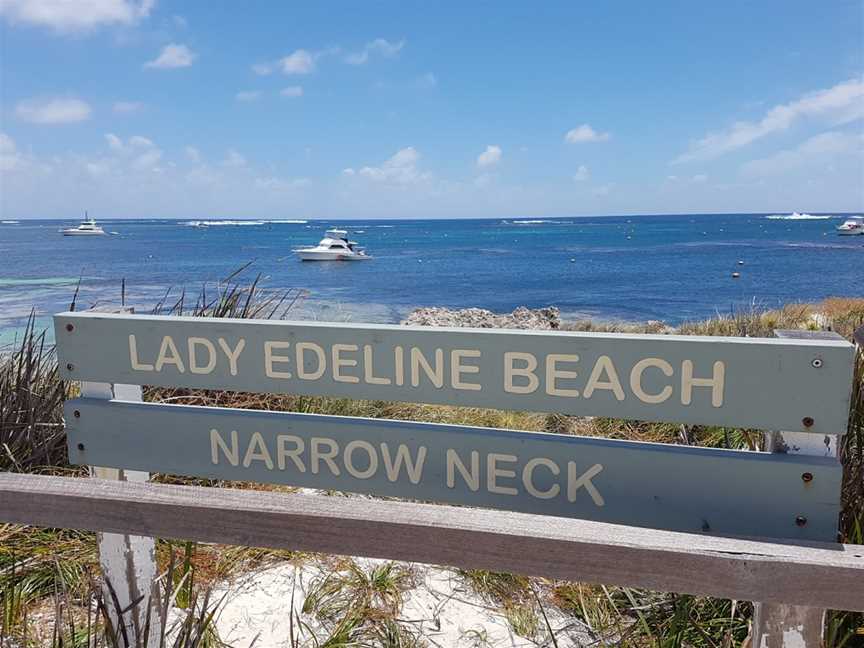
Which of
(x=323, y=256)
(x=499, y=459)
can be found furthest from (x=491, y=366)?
(x=323, y=256)

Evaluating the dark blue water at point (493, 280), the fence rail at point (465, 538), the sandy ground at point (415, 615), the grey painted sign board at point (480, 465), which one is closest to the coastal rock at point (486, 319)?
the dark blue water at point (493, 280)

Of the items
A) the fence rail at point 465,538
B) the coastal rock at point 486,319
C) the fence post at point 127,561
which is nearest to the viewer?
the fence rail at point 465,538

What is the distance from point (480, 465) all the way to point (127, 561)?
1146mm

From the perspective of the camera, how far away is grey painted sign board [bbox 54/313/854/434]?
4.43 feet

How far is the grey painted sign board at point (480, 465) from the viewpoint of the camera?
139 cm

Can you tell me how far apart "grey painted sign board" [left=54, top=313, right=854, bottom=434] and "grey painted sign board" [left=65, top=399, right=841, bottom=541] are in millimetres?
88

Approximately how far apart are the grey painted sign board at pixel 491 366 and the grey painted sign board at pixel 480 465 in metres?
0.09

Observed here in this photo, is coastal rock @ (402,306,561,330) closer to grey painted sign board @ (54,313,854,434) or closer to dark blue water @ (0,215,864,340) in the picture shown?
dark blue water @ (0,215,864,340)

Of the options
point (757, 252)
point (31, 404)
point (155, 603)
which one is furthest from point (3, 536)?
point (757, 252)

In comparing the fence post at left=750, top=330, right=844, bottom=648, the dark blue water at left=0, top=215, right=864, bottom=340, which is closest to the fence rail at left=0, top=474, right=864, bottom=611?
the fence post at left=750, top=330, right=844, bottom=648

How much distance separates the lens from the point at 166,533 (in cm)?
148

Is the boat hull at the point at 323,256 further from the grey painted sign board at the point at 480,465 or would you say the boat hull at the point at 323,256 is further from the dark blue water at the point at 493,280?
the grey painted sign board at the point at 480,465

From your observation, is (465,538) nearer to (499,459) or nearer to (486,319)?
(499,459)

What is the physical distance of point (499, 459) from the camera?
5.11 ft
